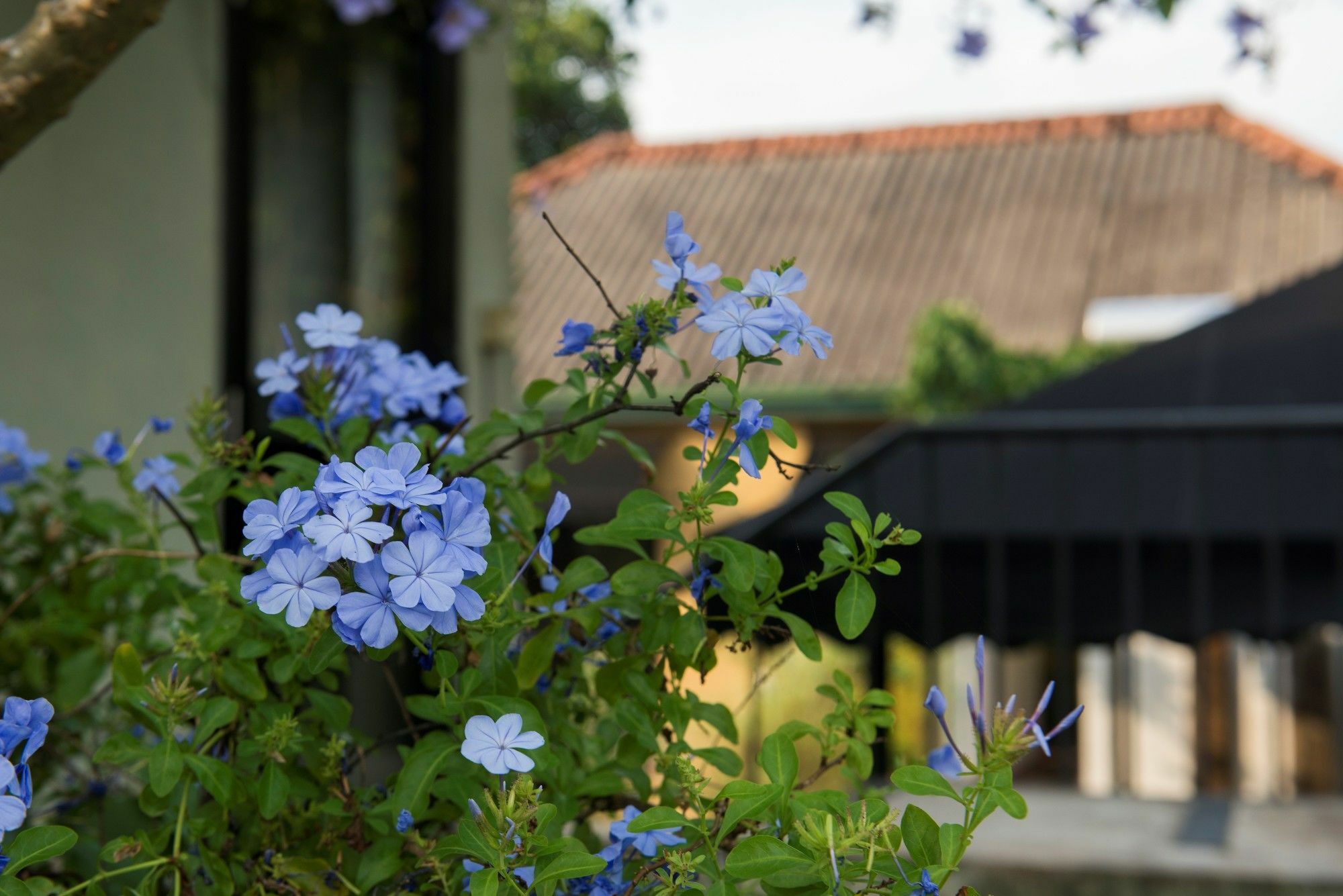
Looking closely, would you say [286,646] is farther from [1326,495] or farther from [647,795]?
[1326,495]

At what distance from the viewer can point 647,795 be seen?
1.00m

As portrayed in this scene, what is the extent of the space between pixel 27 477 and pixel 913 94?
13.1 metres

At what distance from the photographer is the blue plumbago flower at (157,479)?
120 centimetres

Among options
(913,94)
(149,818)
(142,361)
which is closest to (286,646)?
(149,818)

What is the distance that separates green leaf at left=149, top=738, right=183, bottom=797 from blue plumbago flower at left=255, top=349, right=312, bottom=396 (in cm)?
32

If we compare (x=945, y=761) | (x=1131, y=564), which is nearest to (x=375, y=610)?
(x=945, y=761)

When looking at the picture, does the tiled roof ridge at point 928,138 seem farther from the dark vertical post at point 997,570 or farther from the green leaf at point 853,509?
the green leaf at point 853,509

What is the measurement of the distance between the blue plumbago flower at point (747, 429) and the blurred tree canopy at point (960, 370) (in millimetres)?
7789

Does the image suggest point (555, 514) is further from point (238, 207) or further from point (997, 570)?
point (238, 207)

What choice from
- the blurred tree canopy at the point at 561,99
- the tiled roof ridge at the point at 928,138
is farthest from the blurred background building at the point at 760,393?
the tiled roof ridge at the point at 928,138

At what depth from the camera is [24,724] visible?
78 centimetres

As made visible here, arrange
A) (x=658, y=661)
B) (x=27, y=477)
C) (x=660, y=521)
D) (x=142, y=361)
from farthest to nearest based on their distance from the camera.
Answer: (x=142, y=361) → (x=27, y=477) → (x=658, y=661) → (x=660, y=521)

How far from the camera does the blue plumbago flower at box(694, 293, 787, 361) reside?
83cm

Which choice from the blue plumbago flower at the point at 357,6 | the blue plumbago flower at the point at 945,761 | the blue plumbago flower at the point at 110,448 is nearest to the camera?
the blue plumbago flower at the point at 945,761
